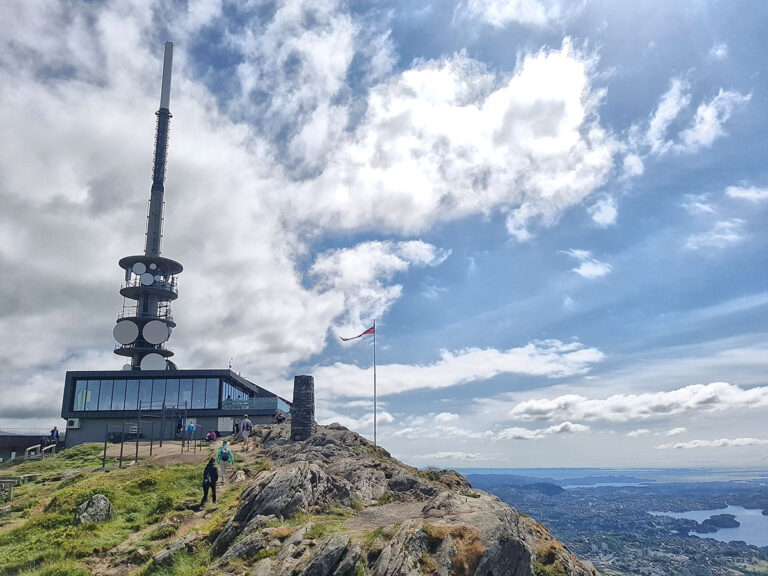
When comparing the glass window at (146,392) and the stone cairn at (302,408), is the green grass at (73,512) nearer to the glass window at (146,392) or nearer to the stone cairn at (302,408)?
the stone cairn at (302,408)

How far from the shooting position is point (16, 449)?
61625 mm

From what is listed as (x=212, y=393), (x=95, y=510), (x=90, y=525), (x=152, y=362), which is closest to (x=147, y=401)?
(x=152, y=362)

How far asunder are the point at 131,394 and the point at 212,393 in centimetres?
935

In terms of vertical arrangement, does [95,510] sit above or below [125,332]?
below

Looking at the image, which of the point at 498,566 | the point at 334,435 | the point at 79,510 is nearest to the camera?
the point at 498,566

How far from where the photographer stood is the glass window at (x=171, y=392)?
63250mm

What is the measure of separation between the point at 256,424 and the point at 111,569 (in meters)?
43.3

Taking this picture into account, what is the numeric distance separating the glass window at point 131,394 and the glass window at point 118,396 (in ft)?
1.61

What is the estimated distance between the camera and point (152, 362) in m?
68.1

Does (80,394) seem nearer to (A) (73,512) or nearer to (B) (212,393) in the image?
(B) (212,393)

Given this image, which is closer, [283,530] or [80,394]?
[283,530]

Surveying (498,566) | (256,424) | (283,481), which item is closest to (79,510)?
(283,481)

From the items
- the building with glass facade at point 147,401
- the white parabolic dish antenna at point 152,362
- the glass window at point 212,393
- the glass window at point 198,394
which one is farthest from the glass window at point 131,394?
the glass window at point 212,393

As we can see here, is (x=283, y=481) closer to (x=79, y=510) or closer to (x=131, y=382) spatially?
(x=79, y=510)
